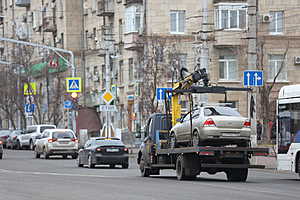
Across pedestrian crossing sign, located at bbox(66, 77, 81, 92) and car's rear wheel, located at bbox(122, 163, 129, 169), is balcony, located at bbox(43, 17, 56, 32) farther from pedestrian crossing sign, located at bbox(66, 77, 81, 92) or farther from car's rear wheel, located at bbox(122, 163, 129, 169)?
car's rear wheel, located at bbox(122, 163, 129, 169)

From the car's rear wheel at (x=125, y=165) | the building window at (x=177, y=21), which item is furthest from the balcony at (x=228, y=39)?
the car's rear wheel at (x=125, y=165)

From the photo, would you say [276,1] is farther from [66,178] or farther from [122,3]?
[66,178]

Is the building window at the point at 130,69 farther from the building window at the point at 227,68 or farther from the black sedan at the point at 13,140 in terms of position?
the black sedan at the point at 13,140

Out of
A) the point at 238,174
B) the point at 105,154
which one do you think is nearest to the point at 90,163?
the point at 105,154

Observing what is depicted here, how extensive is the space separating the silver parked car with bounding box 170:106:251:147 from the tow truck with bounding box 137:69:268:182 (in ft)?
1.10

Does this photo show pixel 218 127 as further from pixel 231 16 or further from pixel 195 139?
pixel 231 16

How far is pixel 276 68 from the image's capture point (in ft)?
208

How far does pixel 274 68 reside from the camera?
6325cm

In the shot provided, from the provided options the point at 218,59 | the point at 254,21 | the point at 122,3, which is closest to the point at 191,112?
the point at 254,21

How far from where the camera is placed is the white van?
63.7m

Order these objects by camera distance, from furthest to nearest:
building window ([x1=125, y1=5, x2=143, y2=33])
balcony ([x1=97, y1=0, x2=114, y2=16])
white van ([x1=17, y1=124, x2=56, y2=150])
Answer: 1. balcony ([x1=97, y1=0, x2=114, y2=16])
2. building window ([x1=125, y1=5, x2=143, y2=33])
3. white van ([x1=17, y1=124, x2=56, y2=150])

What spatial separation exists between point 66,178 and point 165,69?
30.0 metres

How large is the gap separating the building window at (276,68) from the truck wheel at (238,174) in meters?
36.7

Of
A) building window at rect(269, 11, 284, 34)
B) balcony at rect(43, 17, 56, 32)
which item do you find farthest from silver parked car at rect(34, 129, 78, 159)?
balcony at rect(43, 17, 56, 32)
